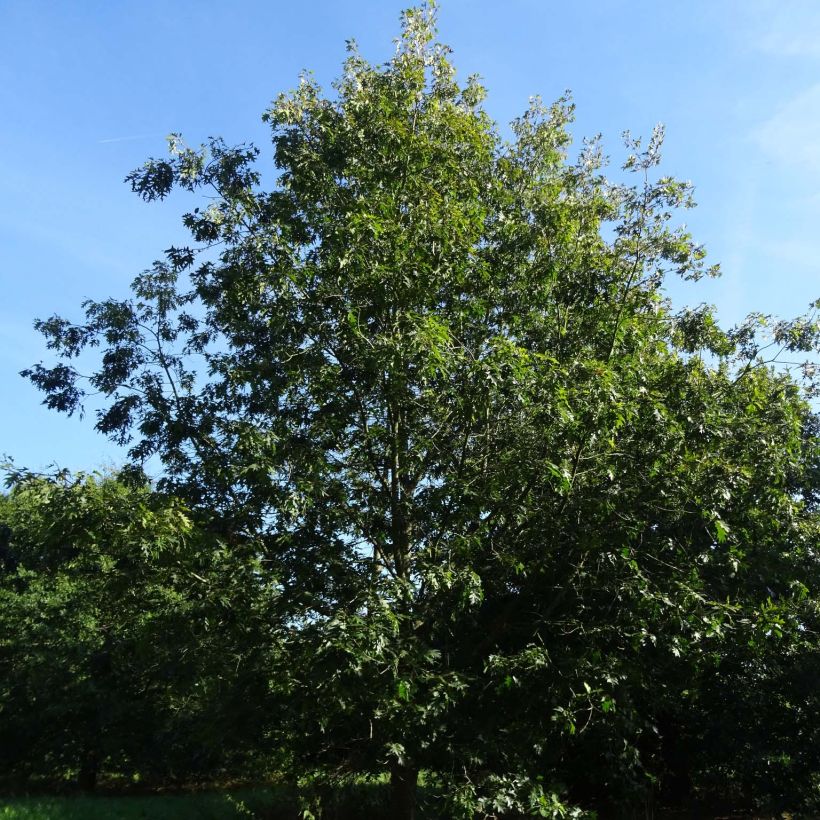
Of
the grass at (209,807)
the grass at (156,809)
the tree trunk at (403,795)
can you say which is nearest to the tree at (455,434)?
the tree trunk at (403,795)

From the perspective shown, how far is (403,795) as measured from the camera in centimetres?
949

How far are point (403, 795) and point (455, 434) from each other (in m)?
4.80

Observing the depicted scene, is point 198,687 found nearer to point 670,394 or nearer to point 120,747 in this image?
point 670,394

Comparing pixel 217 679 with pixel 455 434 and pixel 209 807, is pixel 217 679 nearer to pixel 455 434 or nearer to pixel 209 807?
pixel 455 434

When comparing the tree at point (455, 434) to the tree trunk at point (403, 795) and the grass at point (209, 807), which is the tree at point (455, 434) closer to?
the tree trunk at point (403, 795)

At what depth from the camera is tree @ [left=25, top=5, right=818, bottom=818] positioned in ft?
26.2

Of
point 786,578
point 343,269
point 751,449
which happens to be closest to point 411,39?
point 343,269

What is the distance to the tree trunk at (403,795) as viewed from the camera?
9406 mm

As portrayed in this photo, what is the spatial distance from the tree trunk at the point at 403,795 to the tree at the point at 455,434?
3 centimetres

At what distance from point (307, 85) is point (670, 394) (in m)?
7.19

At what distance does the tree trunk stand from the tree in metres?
0.03

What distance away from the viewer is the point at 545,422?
26.9ft

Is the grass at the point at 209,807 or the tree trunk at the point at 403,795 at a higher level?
the tree trunk at the point at 403,795

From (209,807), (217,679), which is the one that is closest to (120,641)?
(209,807)
